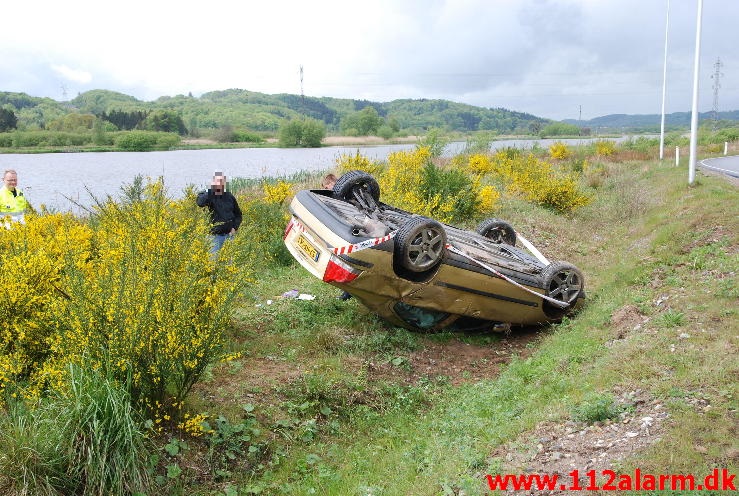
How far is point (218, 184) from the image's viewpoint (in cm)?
938

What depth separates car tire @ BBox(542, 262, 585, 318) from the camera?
823 cm

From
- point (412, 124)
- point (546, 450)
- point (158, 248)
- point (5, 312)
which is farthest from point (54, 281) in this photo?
point (412, 124)

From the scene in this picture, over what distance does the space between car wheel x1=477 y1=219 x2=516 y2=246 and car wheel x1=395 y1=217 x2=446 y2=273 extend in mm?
3616

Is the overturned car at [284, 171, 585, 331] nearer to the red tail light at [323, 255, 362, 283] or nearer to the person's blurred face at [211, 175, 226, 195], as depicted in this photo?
the red tail light at [323, 255, 362, 283]

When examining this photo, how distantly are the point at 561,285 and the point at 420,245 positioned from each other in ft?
9.15

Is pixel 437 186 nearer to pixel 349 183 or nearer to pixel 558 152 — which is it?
pixel 349 183

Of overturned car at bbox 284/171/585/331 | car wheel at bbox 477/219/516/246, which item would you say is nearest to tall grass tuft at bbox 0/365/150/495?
overturned car at bbox 284/171/585/331

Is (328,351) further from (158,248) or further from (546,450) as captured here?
(546,450)

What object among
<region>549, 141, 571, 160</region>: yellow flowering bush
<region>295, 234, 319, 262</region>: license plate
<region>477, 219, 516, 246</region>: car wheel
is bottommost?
<region>477, 219, 516, 246</region>: car wheel

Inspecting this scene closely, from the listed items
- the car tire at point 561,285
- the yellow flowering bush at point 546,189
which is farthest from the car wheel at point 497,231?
the yellow flowering bush at point 546,189

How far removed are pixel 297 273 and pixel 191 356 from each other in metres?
6.39

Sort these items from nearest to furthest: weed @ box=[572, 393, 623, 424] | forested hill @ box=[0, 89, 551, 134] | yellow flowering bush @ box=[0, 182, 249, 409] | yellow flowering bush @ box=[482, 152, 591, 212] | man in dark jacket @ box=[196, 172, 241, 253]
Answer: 1. yellow flowering bush @ box=[0, 182, 249, 409]
2. weed @ box=[572, 393, 623, 424]
3. man in dark jacket @ box=[196, 172, 241, 253]
4. yellow flowering bush @ box=[482, 152, 591, 212]
5. forested hill @ box=[0, 89, 551, 134]

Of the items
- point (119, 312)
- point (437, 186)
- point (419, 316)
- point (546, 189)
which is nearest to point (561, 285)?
point (419, 316)

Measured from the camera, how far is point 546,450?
422 centimetres
